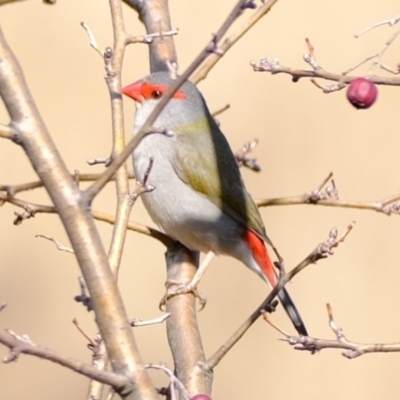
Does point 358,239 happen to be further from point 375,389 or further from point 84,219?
point 84,219

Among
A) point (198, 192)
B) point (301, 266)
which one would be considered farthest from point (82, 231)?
point (198, 192)

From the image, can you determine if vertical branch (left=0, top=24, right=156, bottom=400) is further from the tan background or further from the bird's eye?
the tan background

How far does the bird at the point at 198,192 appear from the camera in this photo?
9.93 feet

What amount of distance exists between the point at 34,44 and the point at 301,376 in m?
2.53

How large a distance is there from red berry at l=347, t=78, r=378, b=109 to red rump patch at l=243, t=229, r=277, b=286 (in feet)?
4.23

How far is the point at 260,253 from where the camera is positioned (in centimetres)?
316

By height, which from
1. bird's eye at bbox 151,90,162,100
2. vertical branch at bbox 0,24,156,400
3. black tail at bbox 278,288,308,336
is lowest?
vertical branch at bbox 0,24,156,400

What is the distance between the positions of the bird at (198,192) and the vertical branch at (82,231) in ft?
5.74

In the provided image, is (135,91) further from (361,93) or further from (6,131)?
(6,131)

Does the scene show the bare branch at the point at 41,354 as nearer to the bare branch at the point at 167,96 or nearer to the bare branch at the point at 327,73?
the bare branch at the point at 167,96

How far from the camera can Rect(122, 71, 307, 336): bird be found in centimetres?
303

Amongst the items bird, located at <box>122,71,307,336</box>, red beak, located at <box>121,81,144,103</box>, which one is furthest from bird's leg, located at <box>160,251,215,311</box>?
red beak, located at <box>121,81,144,103</box>

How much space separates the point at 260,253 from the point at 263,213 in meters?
1.92

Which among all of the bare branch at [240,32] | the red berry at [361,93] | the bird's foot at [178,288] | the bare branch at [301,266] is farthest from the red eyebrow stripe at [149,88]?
the bare branch at [301,266]
